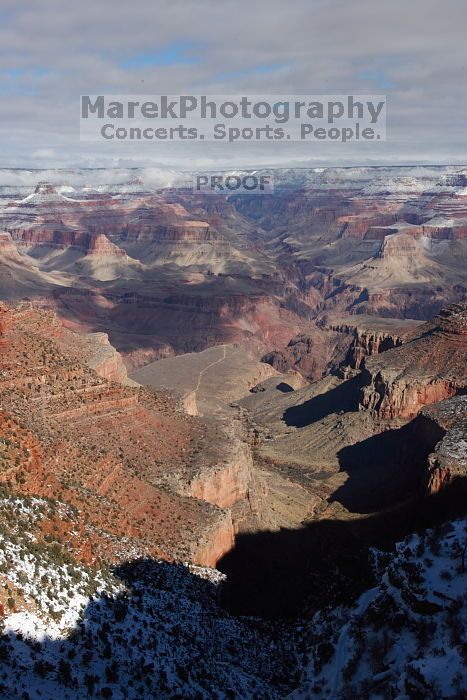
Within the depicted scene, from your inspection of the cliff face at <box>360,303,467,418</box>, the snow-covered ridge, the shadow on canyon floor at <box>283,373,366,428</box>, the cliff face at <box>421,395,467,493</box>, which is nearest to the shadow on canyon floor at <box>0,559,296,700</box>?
the snow-covered ridge

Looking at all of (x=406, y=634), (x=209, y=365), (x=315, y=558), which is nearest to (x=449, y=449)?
(x=315, y=558)

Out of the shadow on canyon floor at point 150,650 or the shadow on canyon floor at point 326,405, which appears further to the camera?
the shadow on canyon floor at point 326,405

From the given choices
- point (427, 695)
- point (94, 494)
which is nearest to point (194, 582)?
point (94, 494)

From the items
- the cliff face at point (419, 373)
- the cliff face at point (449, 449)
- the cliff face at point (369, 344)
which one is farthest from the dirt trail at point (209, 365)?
the cliff face at point (449, 449)

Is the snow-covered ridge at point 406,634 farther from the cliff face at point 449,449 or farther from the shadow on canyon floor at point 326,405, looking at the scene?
the shadow on canyon floor at point 326,405

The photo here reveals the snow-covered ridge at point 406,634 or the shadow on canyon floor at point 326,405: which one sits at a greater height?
the snow-covered ridge at point 406,634

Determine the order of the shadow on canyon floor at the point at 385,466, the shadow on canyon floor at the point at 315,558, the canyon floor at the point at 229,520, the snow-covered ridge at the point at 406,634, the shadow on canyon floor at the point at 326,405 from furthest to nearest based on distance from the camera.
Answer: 1. the shadow on canyon floor at the point at 326,405
2. the shadow on canyon floor at the point at 385,466
3. the shadow on canyon floor at the point at 315,558
4. the canyon floor at the point at 229,520
5. the snow-covered ridge at the point at 406,634
